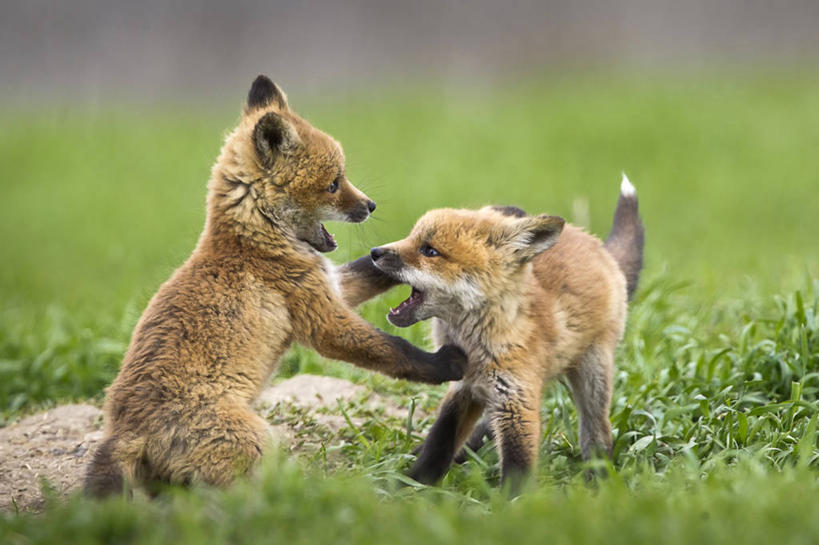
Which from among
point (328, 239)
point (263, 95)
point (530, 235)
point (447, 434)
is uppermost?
point (263, 95)

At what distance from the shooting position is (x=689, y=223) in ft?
43.7

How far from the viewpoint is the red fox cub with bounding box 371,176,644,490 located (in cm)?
516

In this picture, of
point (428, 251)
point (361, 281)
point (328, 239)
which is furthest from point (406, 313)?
point (328, 239)

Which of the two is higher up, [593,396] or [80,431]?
[593,396]

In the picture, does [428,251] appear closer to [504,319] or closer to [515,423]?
[504,319]

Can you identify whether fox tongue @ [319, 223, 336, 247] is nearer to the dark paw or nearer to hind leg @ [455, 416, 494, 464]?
the dark paw

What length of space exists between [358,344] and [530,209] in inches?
258

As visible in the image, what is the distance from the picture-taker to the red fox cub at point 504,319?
516 centimetres

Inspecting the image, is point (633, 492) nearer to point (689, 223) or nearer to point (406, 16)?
point (689, 223)

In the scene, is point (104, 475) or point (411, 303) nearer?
point (104, 475)

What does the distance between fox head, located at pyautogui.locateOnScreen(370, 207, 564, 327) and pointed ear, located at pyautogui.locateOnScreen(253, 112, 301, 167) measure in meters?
0.80

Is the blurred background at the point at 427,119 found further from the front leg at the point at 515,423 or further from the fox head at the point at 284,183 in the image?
the front leg at the point at 515,423

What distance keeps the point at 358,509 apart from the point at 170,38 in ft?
76.2

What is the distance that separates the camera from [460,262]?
5.32 meters
